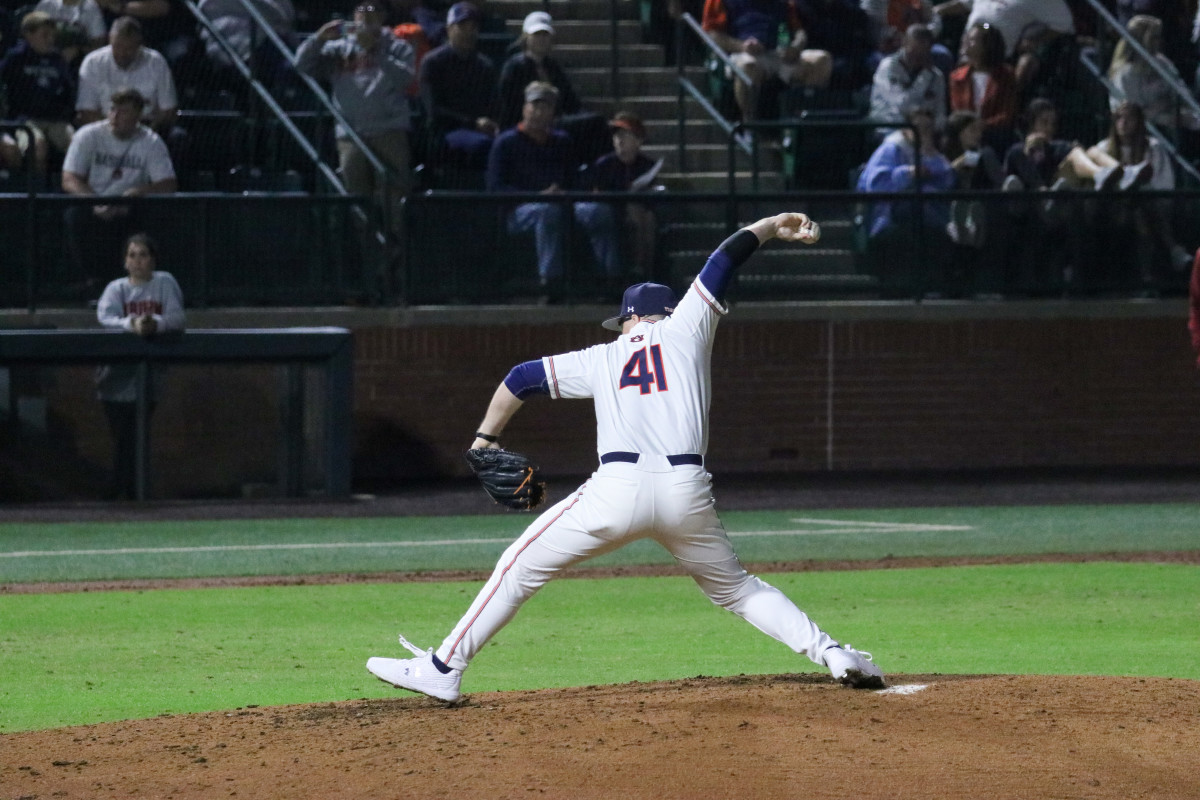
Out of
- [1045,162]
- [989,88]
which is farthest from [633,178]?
[1045,162]

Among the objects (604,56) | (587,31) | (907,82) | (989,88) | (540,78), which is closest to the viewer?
(540,78)

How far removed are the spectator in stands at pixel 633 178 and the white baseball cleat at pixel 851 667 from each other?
1023 centimetres

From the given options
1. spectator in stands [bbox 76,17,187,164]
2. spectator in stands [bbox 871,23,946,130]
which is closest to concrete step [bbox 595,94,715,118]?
spectator in stands [bbox 871,23,946,130]

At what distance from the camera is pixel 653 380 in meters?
6.51

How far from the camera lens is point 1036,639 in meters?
9.02

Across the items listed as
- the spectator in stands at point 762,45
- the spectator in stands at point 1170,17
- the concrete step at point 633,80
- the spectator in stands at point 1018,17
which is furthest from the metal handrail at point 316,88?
the spectator in stands at point 1170,17

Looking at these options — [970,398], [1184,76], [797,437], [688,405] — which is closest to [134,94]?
[797,437]

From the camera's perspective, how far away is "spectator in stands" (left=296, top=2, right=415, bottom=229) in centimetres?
1630

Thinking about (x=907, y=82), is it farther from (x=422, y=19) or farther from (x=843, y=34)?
(x=422, y=19)

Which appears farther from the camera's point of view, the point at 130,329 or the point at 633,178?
the point at 633,178

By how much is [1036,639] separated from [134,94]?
933 centimetres

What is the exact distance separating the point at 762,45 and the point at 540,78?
291cm

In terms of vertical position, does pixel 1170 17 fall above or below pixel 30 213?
above

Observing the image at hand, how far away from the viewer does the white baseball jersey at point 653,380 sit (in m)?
6.47
